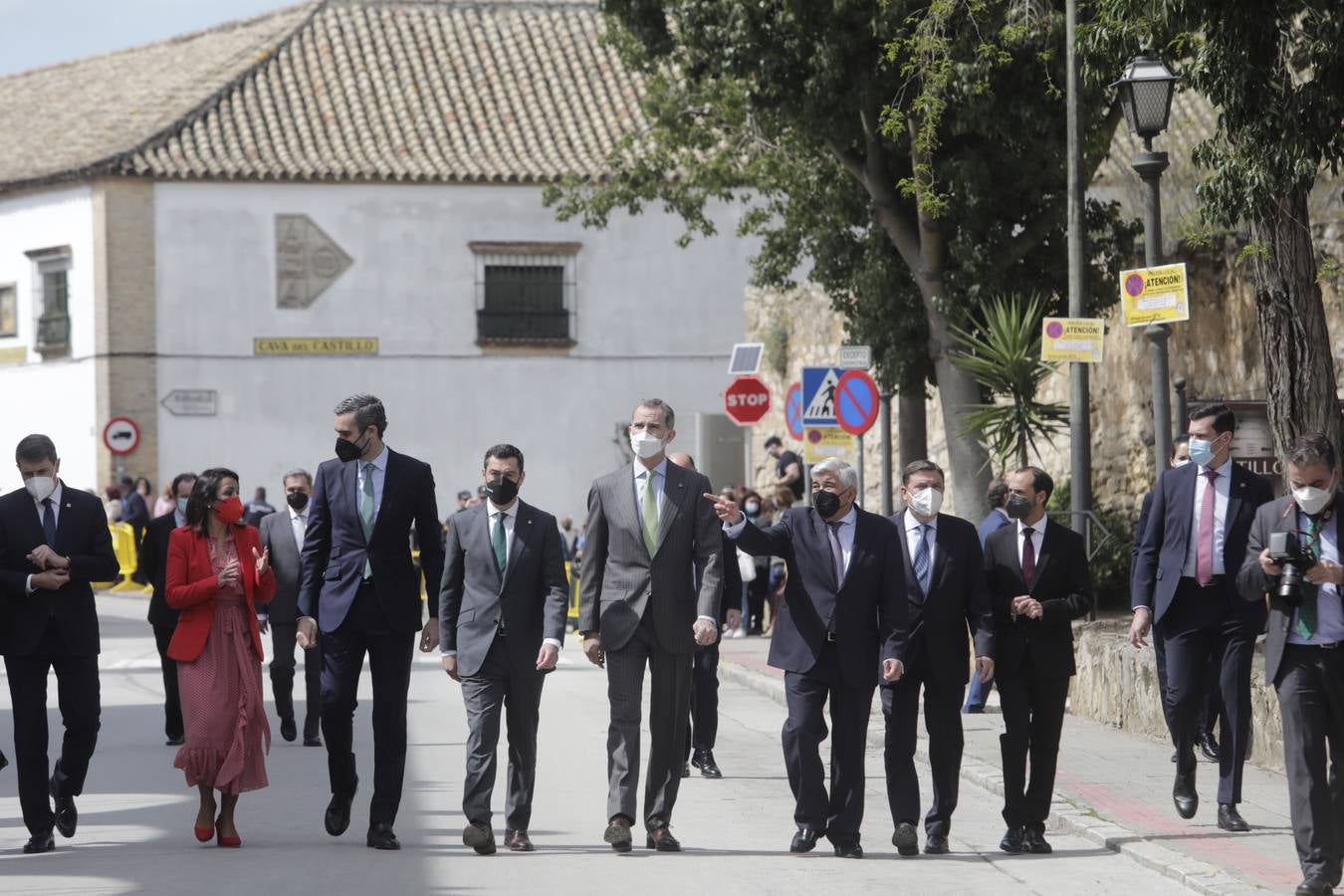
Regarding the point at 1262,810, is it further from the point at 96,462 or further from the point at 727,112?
the point at 96,462

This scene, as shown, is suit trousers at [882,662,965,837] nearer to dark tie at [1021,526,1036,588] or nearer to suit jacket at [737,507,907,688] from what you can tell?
suit jacket at [737,507,907,688]

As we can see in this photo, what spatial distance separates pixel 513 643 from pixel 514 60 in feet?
115

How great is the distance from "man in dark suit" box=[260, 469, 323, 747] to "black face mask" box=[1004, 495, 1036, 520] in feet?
18.0

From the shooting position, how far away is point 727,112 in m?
22.8

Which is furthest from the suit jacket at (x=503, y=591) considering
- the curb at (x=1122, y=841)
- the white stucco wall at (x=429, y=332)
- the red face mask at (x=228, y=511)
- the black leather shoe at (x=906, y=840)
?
the white stucco wall at (x=429, y=332)

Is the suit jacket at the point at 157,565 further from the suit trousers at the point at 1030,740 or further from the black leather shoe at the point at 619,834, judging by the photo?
the suit trousers at the point at 1030,740

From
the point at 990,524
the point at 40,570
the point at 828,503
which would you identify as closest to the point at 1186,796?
the point at 828,503

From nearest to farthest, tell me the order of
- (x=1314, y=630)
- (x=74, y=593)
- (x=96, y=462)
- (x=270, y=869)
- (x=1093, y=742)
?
1. (x=1314, y=630)
2. (x=270, y=869)
3. (x=74, y=593)
4. (x=1093, y=742)
5. (x=96, y=462)

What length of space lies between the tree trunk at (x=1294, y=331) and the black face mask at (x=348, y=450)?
5.90 m

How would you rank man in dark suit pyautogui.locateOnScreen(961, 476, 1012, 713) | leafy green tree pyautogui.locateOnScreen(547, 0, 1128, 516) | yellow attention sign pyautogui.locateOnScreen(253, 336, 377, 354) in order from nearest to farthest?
man in dark suit pyautogui.locateOnScreen(961, 476, 1012, 713), leafy green tree pyautogui.locateOnScreen(547, 0, 1128, 516), yellow attention sign pyautogui.locateOnScreen(253, 336, 377, 354)

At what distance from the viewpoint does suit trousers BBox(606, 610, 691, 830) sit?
9547 millimetres

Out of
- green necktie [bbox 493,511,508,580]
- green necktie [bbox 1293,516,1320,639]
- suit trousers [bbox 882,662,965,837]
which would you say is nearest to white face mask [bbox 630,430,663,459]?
green necktie [bbox 493,511,508,580]

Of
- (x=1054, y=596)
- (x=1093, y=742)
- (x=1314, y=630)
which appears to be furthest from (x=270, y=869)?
(x=1093, y=742)


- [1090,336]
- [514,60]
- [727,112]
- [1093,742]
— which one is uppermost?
[514,60]
